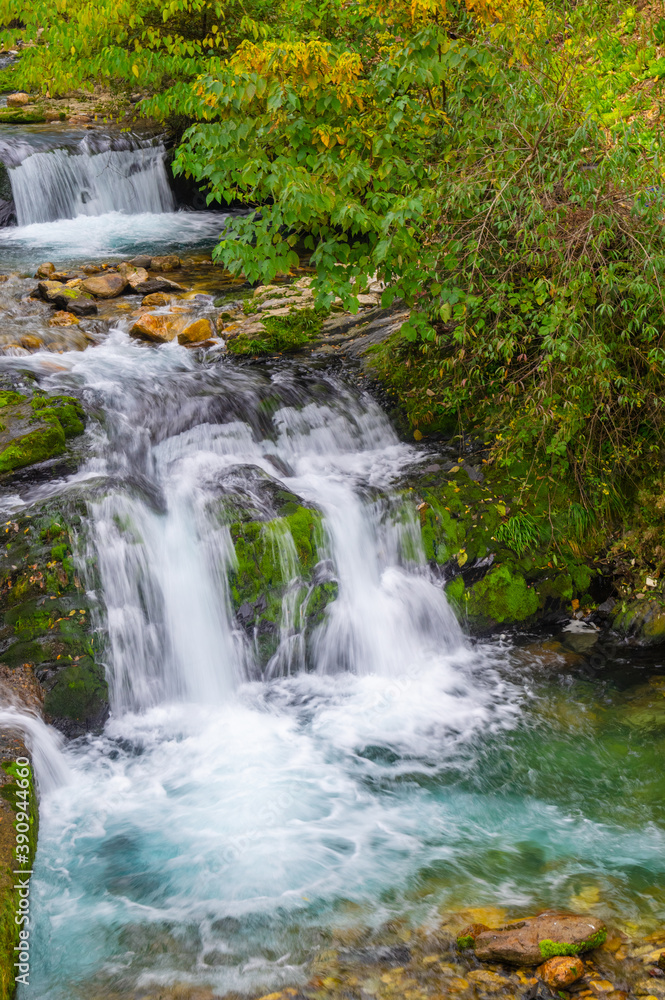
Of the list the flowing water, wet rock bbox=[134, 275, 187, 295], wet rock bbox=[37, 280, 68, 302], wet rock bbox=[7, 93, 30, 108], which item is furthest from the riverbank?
wet rock bbox=[7, 93, 30, 108]

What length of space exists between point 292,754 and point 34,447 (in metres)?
3.29

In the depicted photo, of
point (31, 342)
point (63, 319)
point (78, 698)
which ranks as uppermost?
→ point (63, 319)

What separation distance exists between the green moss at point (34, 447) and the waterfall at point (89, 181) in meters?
8.49

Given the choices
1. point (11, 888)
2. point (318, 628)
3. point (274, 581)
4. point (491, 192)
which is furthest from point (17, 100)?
point (11, 888)

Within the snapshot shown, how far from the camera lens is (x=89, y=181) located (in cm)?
1396

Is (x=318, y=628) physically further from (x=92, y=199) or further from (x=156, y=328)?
(x=92, y=199)

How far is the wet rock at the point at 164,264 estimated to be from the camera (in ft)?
35.7

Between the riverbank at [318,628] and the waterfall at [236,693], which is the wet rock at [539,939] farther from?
the waterfall at [236,693]

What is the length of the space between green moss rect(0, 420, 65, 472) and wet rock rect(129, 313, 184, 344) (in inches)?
95.7

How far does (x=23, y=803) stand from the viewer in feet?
13.6

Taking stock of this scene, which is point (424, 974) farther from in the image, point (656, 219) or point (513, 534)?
point (656, 219)

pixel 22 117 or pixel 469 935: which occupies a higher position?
pixel 22 117

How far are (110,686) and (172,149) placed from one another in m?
12.3

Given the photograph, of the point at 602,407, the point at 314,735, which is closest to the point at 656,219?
the point at 602,407
